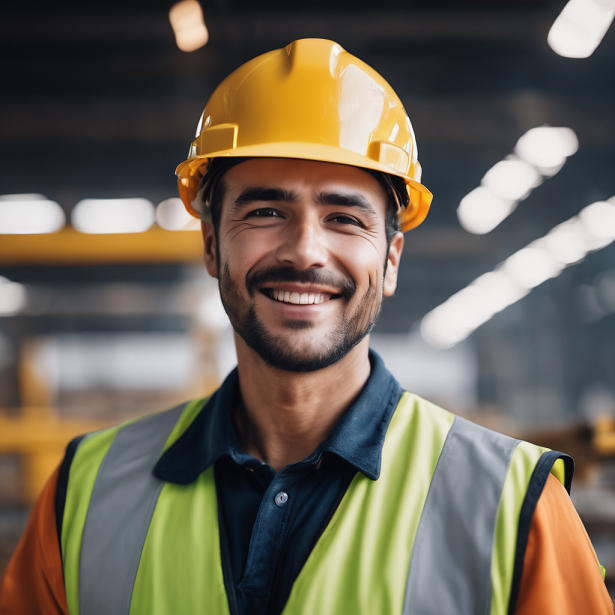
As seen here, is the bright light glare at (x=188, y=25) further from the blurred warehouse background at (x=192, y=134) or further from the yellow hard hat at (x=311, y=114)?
the yellow hard hat at (x=311, y=114)

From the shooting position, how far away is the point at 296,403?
1509 millimetres

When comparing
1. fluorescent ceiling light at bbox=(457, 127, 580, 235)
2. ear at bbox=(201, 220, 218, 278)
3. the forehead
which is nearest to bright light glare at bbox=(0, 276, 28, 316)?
fluorescent ceiling light at bbox=(457, 127, 580, 235)

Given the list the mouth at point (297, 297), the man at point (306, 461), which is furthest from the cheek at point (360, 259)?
the mouth at point (297, 297)

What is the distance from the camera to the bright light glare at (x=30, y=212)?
26.1ft

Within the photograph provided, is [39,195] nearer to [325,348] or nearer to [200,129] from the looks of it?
[200,129]

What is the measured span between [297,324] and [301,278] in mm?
121

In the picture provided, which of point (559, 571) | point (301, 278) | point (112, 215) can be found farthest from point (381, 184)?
point (112, 215)

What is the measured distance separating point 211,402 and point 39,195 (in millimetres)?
7847

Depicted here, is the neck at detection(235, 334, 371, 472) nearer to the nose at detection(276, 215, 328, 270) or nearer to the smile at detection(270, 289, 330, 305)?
the smile at detection(270, 289, 330, 305)

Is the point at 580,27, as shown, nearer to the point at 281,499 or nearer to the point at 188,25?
the point at 188,25

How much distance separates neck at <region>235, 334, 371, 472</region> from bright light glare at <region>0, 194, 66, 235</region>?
738cm

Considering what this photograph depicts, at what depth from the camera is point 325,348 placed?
142 centimetres

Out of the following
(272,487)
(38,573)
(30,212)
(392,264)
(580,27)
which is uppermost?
(30,212)

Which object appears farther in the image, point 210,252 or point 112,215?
point 112,215
